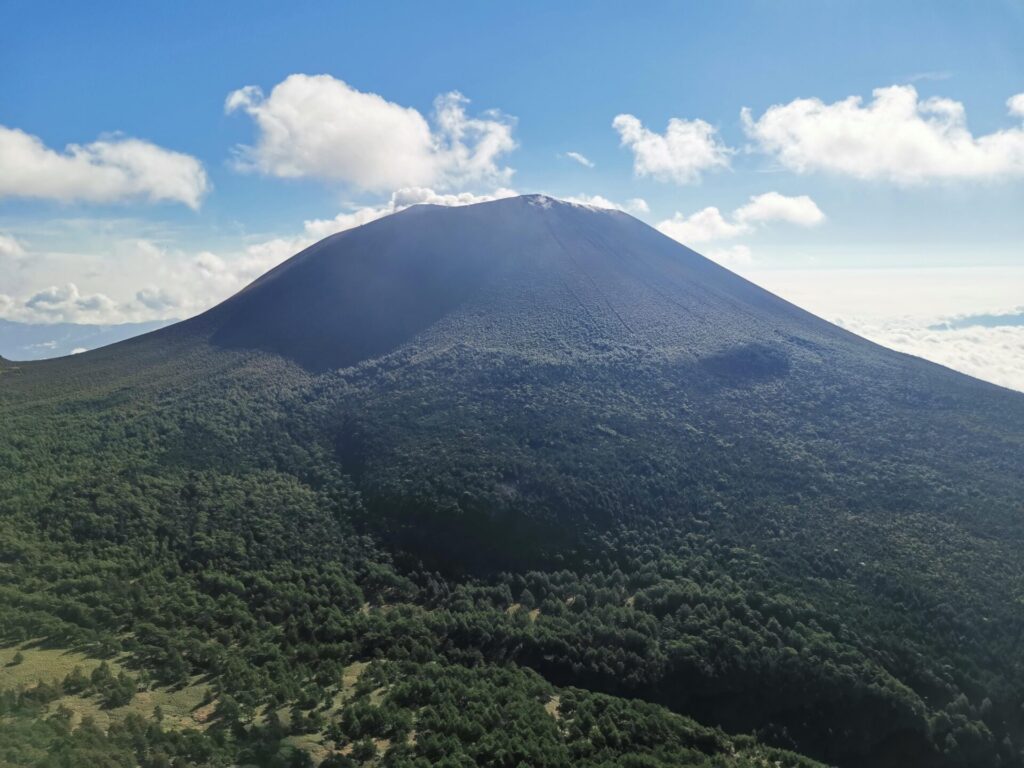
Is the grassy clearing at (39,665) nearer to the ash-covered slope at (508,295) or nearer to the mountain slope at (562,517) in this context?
the mountain slope at (562,517)

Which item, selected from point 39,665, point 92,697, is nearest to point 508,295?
point 39,665

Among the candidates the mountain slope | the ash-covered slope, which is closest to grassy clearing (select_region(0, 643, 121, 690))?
the mountain slope

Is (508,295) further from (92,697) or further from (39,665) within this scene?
(92,697)

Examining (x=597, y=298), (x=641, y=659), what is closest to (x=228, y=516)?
(x=641, y=659)

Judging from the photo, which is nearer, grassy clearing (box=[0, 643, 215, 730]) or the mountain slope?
grassy clearing (box=[0, 643, 215, 730])

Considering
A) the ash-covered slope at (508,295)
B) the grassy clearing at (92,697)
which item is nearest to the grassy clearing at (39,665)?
the grassy clearing at (92,697)

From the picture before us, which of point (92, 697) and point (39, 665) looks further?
point (39, 665)

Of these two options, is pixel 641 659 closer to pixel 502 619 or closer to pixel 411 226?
pixel 502 619

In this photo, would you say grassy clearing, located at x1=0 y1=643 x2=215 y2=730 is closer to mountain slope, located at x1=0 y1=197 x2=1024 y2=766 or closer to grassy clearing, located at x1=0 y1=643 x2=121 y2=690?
grassy clearing, located at x1=0 y1=643 x2=121 y2=690
